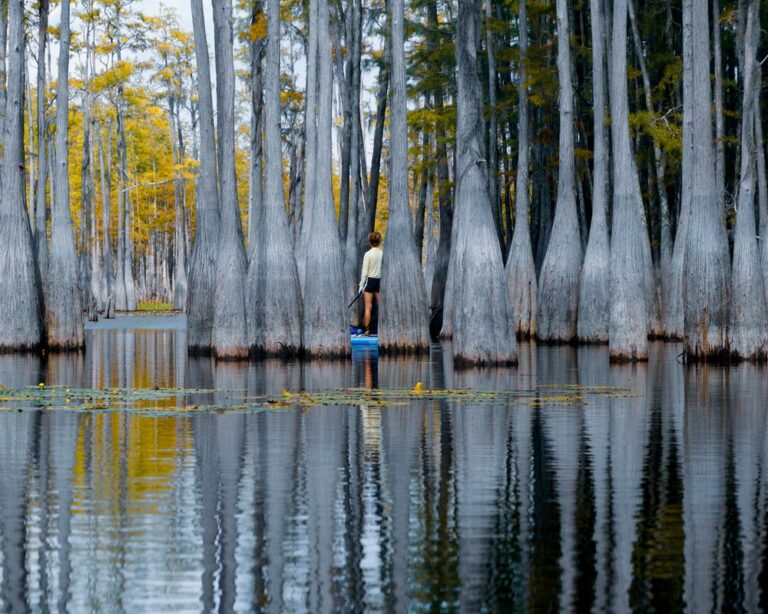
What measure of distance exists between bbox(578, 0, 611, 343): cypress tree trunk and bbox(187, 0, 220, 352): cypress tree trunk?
680 centimetres

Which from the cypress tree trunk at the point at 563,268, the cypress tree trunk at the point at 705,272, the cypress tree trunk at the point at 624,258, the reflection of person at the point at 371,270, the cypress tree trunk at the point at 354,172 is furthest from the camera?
the cypress tree trunk at the point at 354,172

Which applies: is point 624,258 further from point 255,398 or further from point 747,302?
point 255,398

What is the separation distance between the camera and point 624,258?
21.3 metres

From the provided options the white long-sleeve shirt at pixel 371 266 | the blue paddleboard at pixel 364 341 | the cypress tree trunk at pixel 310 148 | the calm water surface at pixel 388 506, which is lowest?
the calm water surface at pixel 388 506

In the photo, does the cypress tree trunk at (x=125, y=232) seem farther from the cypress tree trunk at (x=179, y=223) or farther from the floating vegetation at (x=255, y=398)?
the floating vegetation at (x=255, y=398)

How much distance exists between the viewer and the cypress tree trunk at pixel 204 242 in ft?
76.5

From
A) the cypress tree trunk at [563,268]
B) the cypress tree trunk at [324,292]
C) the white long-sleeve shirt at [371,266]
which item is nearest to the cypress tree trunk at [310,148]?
the cypress tree trunk at [324,292]

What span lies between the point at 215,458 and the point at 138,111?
5429cm

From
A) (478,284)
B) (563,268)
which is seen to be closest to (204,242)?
Result: (478,284)

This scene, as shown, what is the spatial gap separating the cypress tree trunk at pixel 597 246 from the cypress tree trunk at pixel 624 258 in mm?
3582

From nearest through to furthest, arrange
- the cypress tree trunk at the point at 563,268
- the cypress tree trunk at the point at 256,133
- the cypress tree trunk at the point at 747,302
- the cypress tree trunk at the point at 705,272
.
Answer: the cypress tree trunk at the point at 747,302 < the cypress tree trunk at the point at 705,272 < the cypress tree trunk at the point at 563,268 < the cypress tree trunk at the point at 256,133

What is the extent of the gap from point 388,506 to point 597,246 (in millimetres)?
19481

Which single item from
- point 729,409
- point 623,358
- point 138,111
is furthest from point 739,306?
point 138,111

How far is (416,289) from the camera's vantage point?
2205 centimetres
